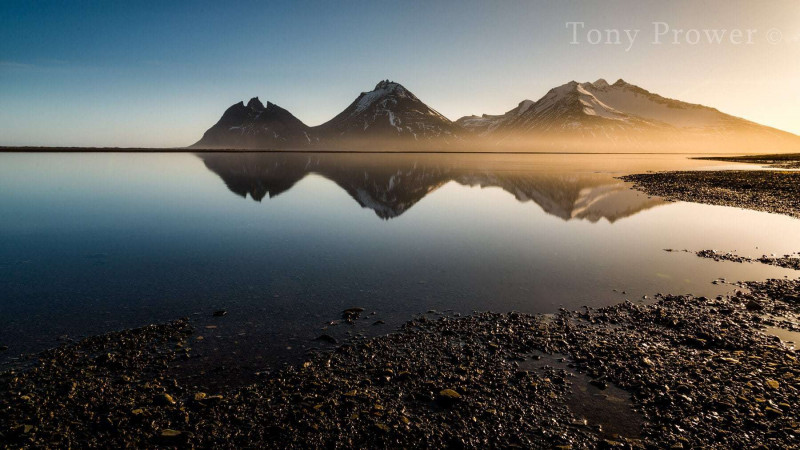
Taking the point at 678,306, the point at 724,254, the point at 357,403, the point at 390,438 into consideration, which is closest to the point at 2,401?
the point at 357,403

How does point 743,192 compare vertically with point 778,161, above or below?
below

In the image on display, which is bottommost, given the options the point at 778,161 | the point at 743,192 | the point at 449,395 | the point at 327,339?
the point at 449,395

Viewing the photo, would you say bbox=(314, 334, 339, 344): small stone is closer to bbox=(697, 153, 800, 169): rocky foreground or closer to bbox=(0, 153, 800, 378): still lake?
bbox=(0, 153, 800, 378): still lake

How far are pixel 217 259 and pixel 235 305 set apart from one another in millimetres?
7987

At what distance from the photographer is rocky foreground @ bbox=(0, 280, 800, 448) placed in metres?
8.95

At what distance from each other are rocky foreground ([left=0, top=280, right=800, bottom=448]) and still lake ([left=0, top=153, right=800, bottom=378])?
168 centimetres

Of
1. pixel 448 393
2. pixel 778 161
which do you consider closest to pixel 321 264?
pixel 448 393

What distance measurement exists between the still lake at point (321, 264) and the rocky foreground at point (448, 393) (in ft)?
5.50

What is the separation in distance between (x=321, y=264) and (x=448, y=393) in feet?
44.0

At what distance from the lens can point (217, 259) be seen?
23.0 m

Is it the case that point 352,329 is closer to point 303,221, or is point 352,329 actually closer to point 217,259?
point 217,259

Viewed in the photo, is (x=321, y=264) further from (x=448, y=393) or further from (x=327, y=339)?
(x=448, y=393)

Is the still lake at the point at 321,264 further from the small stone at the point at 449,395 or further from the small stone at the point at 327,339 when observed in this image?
the small stone at the point at 449,395

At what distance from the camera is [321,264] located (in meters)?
22.2
